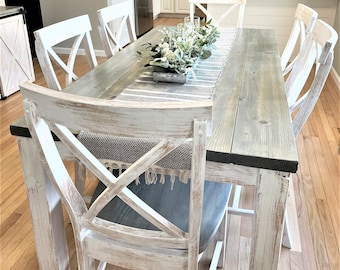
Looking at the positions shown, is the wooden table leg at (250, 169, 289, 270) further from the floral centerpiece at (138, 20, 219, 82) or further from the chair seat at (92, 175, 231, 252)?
the floral centerpiece at (138, 20, 219, 82)

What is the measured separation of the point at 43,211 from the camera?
119cm

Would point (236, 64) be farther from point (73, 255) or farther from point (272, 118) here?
point (73, 255)

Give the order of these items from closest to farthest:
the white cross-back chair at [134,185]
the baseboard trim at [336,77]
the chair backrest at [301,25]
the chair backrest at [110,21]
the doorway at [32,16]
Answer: the white cross-back chair at [134,185] < the chair backrest at [301,25] < the chair backrest at [110,21] < the baseboard trim at [336,77] < the doorway at [32,16]

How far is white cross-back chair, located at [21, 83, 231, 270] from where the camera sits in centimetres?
72

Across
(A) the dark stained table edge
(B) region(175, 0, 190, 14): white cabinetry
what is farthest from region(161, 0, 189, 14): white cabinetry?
(A) the dark stained table edge

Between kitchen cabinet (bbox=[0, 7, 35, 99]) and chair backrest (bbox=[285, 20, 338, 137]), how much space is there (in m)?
2.54

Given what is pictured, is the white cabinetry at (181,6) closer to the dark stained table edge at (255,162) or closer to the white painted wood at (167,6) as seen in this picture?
the white painted wood at (167,6)

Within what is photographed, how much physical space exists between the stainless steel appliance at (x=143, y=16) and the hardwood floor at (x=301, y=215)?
10.4ft

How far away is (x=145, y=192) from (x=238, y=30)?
5.17 ft

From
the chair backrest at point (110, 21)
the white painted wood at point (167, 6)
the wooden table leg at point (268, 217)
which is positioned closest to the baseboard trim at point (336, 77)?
the chair backrest at point (110, 21)

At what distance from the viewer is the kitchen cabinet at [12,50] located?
3.11 metres

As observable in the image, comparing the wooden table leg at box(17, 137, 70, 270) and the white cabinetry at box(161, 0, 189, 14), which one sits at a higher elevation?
the wooden table leg at box(17, 137, 70, 270)

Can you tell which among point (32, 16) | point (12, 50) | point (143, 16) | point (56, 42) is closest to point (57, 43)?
point (56, 42)

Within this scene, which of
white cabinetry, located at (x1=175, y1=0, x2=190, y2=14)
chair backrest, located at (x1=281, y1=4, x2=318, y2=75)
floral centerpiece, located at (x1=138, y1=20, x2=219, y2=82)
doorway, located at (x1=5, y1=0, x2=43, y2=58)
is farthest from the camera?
white cabinetry, located at (x1=175, y1=0, x2=190, y2=14)
